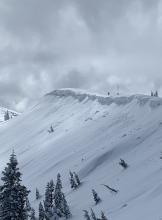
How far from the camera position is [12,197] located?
95.0ft

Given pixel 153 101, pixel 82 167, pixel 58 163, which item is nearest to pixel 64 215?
pixel 82 167

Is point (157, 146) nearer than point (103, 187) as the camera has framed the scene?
No

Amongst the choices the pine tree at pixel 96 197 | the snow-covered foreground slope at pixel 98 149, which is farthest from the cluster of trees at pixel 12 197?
the pine tree at pixel 96 197

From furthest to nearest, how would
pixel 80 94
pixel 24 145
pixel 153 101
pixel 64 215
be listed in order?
1. pixel 80 94
2. pixel 24 145
3. pixel 153 101
4. pixel 64 215

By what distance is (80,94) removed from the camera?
150125 mm

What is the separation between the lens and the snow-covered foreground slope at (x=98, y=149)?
45.6m

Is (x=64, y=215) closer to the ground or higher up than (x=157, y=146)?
closer to the ground

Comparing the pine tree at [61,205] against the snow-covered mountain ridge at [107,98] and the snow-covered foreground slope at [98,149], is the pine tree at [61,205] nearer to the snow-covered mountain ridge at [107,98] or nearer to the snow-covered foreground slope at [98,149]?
the snow-covered foreground slope at [98,149]

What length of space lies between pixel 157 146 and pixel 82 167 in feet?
48.2

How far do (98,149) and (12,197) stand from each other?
47.9 m

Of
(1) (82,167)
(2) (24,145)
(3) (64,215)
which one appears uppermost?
(2) (24,145)

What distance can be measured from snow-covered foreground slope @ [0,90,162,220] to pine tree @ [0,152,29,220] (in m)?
10.4

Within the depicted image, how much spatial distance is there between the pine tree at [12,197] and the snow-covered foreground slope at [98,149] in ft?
34.0

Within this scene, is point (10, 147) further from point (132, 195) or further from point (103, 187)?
point (132, 195)
